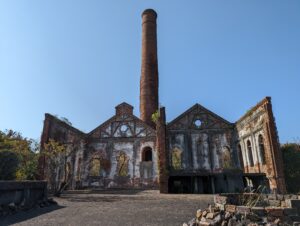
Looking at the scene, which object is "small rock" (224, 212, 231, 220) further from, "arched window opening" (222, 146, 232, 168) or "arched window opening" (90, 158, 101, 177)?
"arched window opening" (90, 158, 101, 177)

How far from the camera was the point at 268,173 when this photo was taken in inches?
657

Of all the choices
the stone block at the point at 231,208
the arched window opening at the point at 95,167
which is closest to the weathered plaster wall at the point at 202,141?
the arched window opening at the point at 95,167

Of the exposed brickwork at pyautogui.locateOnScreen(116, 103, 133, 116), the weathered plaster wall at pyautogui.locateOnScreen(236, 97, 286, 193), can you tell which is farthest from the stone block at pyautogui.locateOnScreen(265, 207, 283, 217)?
the exposed brickwork at pyautogui.locateOnScreen(116, 103, 133, 116)

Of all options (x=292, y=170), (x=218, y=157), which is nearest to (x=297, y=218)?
(x=292, y=170)

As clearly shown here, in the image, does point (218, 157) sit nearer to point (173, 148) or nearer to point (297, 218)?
point (173, 148)

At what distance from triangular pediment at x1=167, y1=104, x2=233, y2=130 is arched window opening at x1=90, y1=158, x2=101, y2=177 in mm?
8056

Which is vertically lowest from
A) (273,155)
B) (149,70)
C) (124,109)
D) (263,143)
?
(273,155)

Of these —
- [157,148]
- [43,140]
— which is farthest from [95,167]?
[157,148]

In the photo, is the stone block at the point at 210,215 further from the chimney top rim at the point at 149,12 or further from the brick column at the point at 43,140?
the chimney top rim at the point at 149,12

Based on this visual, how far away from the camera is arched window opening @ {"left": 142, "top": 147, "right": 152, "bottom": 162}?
80.2ft

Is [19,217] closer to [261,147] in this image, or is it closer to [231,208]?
[231,208]

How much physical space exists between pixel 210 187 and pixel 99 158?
37.8 feet

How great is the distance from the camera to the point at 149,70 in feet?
101

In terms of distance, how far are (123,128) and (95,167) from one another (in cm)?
482
